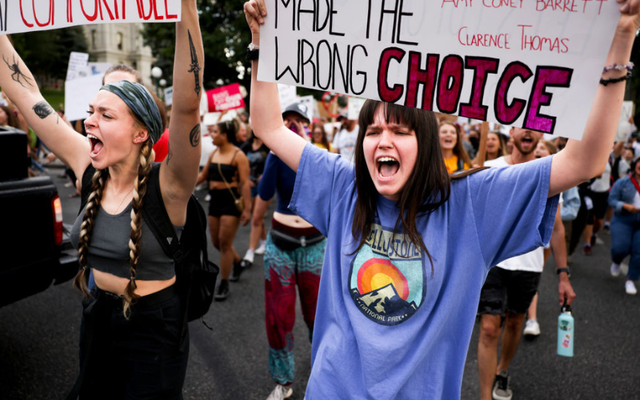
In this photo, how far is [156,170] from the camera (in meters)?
2.00

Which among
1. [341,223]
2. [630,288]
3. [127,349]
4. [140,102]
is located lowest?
[630,288]

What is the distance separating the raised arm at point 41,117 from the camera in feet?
7.32

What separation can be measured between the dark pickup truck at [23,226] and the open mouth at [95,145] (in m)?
1.53

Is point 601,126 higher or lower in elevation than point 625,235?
higher

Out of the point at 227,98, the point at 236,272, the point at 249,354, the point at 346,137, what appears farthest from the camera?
the point at 346,137

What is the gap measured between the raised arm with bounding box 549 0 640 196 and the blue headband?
1.53 meters

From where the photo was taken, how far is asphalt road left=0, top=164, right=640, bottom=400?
3.48m

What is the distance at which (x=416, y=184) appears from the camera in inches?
61.9

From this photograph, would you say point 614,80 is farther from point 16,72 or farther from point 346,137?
point 346,137

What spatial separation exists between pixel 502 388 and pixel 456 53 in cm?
291

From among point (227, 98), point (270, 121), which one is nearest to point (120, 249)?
point (270, 121)

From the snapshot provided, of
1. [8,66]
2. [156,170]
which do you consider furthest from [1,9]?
[156,170]

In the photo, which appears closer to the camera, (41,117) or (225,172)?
(41,117)

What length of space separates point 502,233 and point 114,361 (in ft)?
5.27
